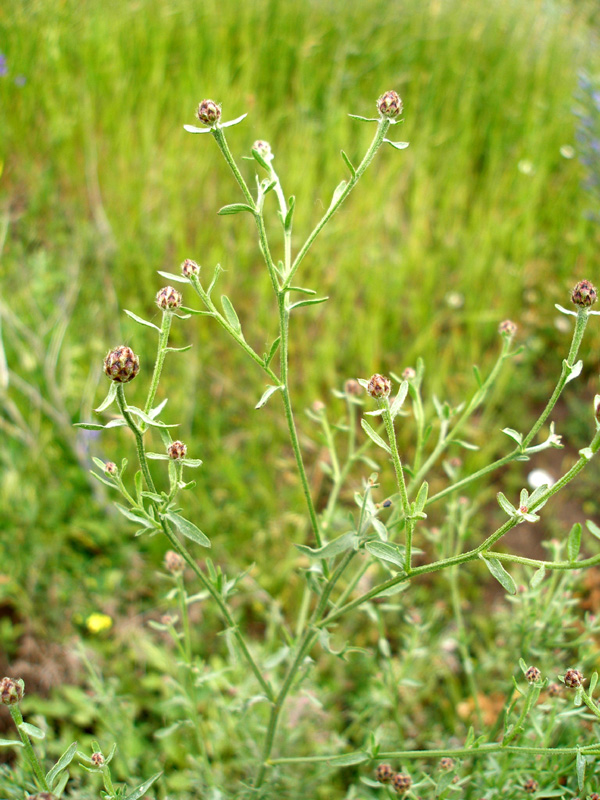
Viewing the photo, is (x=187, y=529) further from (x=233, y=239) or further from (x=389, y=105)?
(x=233, y=239)

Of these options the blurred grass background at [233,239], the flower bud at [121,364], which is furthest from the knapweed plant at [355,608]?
the blurred grass background at [233,239]

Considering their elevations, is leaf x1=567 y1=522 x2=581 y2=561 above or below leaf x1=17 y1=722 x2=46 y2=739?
above

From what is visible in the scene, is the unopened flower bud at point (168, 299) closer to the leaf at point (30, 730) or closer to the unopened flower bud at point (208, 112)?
the unopened flower bud at point (208, 112)

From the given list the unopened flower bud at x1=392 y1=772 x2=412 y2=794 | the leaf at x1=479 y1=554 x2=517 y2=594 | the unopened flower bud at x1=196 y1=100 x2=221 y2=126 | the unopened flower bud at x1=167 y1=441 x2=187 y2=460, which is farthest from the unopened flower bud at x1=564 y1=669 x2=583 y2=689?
the unopened flower bud at x1=196 y1=100 x2=221 y2=126

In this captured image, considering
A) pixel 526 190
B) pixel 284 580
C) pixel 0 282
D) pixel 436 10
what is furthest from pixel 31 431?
pixel 436 10

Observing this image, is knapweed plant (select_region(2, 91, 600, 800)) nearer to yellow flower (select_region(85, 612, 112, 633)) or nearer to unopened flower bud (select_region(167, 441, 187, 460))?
unopened flower bud (select_region(167, 441, 187, 460))

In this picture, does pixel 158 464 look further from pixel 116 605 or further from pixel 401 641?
pixel 401 641

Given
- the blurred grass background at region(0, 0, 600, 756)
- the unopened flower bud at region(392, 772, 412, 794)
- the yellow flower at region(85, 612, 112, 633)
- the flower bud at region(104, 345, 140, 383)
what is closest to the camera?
the flower bud at region(104, 345, 140, 383)

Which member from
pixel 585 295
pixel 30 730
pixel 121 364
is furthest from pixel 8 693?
pixel 585 295
